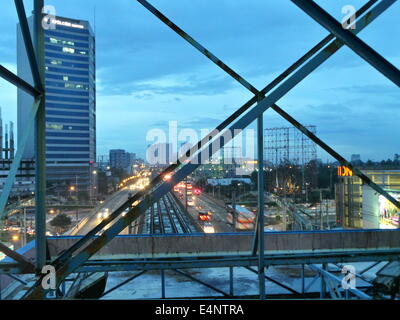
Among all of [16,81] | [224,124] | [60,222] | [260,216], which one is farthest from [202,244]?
[60,222]

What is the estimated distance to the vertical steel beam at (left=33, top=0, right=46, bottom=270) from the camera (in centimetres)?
200

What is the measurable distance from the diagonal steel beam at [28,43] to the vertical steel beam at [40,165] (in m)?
0.08

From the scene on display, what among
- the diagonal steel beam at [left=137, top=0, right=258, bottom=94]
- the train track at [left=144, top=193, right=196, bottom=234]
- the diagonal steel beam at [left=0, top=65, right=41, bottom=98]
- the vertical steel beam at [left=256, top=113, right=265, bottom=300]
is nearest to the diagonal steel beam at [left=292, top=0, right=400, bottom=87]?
the vertical steel beam at [left=256, top=113, right=265, bottom=300]

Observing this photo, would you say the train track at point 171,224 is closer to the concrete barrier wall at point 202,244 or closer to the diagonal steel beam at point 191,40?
the concrete barrier wall at point 202,244

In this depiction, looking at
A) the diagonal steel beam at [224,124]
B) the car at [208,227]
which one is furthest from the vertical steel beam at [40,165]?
the car at [208,227]

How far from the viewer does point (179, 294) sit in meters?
4.94

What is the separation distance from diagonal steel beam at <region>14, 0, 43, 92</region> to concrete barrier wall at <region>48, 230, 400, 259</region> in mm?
2768

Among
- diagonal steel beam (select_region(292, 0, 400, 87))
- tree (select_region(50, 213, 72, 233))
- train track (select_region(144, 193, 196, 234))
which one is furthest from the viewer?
train track (select_region(144, 193, 196, 234))

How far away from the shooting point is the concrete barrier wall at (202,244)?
4.29 m

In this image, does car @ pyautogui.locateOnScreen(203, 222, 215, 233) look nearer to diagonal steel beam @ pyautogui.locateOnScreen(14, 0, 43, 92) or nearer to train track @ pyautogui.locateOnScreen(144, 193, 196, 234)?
train track @ pyautogui.locateOnScreen(144, 193, 196, 234)

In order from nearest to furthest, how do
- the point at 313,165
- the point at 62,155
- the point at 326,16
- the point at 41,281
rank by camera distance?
the point at 326,16 < the point at 41,281 < the point at 313,165 < the point at 62,155

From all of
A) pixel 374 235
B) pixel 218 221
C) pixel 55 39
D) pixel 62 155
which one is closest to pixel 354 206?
pixel 218 221
